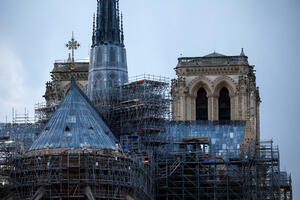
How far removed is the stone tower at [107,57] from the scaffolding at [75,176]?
1830 centimetres

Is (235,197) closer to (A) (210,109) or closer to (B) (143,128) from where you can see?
(B) (143,128)

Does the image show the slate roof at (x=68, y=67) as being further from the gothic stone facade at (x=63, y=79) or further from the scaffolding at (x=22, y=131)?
the scaffolding at (x=22, y=131)

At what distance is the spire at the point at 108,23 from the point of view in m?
122

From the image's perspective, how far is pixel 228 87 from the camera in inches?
5463

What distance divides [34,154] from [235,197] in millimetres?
20691

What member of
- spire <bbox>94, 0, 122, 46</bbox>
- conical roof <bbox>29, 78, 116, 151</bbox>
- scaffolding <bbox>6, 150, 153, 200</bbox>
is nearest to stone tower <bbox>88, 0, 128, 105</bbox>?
spire <bbox>94, 0, 122, 46</bbox>

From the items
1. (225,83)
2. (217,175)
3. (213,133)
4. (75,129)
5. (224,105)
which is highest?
(225,83)

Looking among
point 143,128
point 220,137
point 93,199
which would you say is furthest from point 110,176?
point 220,137

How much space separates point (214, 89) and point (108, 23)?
21536 mm

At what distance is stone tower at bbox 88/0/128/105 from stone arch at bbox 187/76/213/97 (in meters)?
19.3

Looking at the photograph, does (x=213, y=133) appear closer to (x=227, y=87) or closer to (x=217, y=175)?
(x=217, y=175)

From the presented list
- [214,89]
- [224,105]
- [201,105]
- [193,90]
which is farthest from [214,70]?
[201,105]

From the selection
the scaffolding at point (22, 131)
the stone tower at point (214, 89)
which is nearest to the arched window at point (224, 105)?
the stone tower at point (214, 89)

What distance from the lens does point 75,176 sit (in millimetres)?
97875
